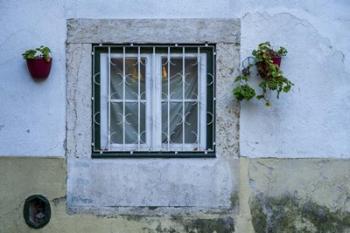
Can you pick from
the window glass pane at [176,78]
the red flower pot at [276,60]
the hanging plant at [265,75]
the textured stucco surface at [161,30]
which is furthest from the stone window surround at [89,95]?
the red flower pot at [276,60]

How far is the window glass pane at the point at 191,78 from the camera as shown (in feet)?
17.5

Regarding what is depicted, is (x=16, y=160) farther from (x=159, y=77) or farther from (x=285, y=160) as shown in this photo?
(x=285, y=160)

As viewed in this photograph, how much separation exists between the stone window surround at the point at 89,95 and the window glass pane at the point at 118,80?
218 millimetres

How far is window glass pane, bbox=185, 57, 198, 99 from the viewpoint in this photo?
5.34m

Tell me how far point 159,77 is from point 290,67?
1.27 metres

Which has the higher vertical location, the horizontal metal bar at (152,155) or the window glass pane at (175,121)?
the window glass pane at (175,121)

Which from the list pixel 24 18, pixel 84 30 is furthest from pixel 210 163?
pixel 24 18

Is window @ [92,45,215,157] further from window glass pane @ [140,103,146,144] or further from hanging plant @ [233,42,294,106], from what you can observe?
hanging plant @ [233,42,294,106]

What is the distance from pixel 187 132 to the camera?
210 inches

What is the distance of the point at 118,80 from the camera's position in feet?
17.6

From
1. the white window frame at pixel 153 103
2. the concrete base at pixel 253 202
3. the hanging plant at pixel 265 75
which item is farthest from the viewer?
the white window frame at pixel 153 103

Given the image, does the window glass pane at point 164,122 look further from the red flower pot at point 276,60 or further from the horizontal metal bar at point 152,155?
the red flower pot at point 276,60

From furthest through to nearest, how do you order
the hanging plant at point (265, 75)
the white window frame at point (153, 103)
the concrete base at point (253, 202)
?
the white window frame at point (153, 103)
the concrete base at point (253, 202)
the hanging plant at point (265, 75)

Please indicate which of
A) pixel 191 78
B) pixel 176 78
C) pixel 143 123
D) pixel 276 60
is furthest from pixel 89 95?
pixel 276 60
